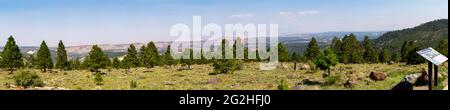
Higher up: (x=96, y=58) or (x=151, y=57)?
(x=96, y=58)

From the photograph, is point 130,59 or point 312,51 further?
point 130,59

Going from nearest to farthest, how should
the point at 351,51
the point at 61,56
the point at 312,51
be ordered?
the point at 312,51
the point at 61,56
the point at 351,51

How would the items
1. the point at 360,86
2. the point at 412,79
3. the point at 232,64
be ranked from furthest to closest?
the point at 232,64 < the point at 360,86 < the point at 412,79

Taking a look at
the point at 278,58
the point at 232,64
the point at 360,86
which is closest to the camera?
the point at 360,86

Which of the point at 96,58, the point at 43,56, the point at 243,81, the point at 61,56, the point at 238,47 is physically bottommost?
the point at 243,81

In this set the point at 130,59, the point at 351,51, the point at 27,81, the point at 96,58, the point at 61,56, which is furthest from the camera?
the point at 351,51

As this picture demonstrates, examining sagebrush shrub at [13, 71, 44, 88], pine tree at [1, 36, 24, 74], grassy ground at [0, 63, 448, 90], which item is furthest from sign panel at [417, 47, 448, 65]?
pine tree at [1, 36, 24, 74]

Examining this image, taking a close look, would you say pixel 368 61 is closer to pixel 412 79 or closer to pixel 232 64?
pixel 232 64

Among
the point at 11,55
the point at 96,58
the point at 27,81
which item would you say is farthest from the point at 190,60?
the point at 27,81

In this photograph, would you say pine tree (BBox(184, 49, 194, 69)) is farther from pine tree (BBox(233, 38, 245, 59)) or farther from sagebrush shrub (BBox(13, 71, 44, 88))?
sagebrush shrub (BBox(13, 71, 44, 88))

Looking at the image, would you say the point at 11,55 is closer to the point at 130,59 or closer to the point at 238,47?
the point at 130,59
